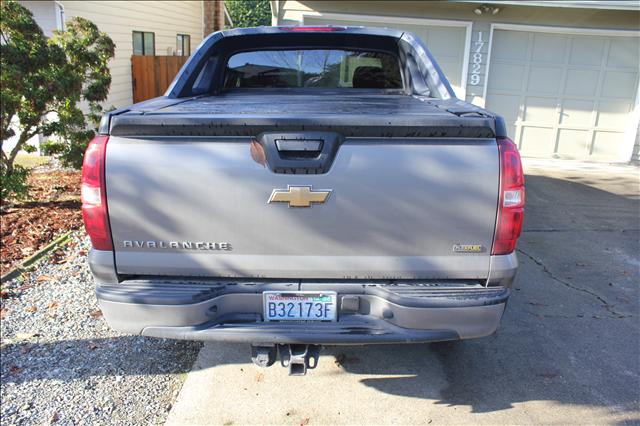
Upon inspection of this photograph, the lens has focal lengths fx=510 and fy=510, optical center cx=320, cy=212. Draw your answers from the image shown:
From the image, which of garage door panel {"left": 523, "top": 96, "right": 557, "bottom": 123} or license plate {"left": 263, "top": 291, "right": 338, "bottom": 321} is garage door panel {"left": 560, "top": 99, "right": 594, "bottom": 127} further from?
license plate {"left": 263, "top": 291, "right": 338, "bottom": 321}

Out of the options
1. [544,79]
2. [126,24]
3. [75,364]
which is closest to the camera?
[75,364]

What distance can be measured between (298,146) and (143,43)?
1467 cm

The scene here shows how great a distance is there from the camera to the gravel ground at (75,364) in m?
2.96

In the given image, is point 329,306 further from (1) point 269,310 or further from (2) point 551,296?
(2) point 551,296

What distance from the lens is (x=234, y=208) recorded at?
2.50 meters

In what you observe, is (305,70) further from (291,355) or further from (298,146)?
(291,355)

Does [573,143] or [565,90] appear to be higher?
[565,90]

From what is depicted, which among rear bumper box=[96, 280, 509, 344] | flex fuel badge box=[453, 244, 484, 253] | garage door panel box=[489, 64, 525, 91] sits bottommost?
rear bumper box=[96, 280, 509, 344]

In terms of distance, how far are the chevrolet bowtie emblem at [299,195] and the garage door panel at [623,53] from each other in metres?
9.93

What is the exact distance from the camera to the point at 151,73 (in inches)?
557

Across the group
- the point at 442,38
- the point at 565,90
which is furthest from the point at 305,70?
the point at 565,90

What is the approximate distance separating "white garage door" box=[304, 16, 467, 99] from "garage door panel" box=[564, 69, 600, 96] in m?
2.18

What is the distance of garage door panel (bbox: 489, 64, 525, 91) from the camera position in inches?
398

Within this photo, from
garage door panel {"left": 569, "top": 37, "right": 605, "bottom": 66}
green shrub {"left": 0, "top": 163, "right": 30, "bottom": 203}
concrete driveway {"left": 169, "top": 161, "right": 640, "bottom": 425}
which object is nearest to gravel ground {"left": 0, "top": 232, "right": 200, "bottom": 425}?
concrete driveway {"left": 169, "top": 161, "right": 640, "bottom": 425}
